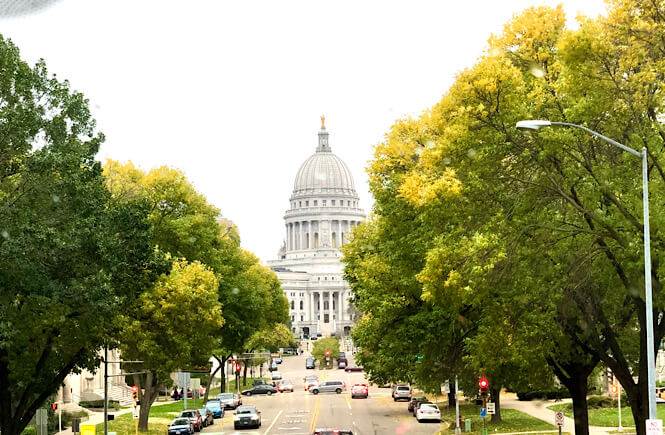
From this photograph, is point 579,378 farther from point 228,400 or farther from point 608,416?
point 228,400

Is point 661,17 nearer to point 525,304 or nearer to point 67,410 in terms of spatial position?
point 525,304

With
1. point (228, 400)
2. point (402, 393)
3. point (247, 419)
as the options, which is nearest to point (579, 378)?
point (247, 419)

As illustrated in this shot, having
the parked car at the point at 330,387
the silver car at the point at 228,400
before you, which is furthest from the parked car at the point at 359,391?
the silver car at the point at 228,400

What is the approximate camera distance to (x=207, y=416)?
60.8 metres

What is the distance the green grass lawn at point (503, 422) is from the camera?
49.4 metres

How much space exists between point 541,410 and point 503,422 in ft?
36.7

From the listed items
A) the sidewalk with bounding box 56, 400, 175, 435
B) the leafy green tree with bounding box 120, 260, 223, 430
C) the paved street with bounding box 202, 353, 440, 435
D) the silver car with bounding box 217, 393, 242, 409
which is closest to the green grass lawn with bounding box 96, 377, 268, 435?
the sidewalk with bounding box 56, 400, 175, 435

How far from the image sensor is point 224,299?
63.6 m

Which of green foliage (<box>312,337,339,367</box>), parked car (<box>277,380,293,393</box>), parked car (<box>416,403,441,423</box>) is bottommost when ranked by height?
parked car (<box>416,403,441,423</box>)

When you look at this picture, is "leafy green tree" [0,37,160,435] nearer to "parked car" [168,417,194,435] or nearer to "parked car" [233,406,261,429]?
"parked car" [168,417,194,435]

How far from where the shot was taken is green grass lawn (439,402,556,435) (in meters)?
49.4

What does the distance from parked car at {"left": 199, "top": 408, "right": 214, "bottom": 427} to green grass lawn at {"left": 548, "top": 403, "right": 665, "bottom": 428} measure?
19.8m

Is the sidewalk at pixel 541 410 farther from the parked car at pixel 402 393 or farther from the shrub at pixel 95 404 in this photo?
the shrub at pixel 95 404

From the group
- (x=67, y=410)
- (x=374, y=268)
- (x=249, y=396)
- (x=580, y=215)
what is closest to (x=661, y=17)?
(x=580, y=215)
